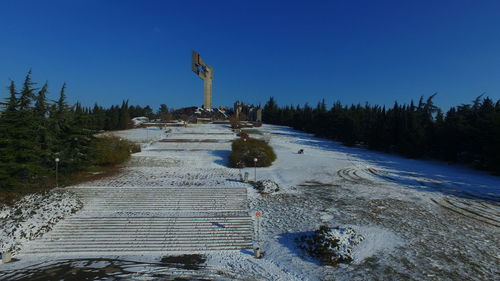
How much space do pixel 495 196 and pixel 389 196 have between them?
8.60 m

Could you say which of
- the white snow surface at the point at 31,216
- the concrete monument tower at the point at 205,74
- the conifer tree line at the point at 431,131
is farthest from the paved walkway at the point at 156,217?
the concrete monument tower at the point at 205,74

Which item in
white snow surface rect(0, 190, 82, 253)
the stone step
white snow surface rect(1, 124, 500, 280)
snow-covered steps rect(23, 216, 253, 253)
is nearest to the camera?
white snow surface rect(1, 124, 500, 280)

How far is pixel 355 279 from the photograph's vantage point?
9.76 m

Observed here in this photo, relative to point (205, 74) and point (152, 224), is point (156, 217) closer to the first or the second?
point (152, 224)

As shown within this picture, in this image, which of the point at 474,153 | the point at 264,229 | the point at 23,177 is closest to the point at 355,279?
the point at 264,229

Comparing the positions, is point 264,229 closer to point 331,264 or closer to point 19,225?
point 331,264

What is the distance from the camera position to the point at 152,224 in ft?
47.5

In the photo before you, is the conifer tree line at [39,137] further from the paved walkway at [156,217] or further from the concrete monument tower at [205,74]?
the concrete monument tower at [205,74]

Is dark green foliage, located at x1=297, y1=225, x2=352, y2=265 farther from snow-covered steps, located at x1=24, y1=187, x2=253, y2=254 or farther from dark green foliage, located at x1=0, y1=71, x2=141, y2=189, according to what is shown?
dark green foliage, located at x1=0, y1=71, x2=141, y2=189

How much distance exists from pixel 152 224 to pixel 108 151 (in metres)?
16.2

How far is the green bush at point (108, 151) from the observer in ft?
78.6

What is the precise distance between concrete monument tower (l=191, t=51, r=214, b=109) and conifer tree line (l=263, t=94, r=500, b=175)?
4537 cm

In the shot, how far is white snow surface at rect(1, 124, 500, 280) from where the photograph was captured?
34.7 ft

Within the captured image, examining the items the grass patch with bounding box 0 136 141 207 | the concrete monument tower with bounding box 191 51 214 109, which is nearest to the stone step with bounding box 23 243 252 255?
the grass patch with bounding box 0 136 141 207
